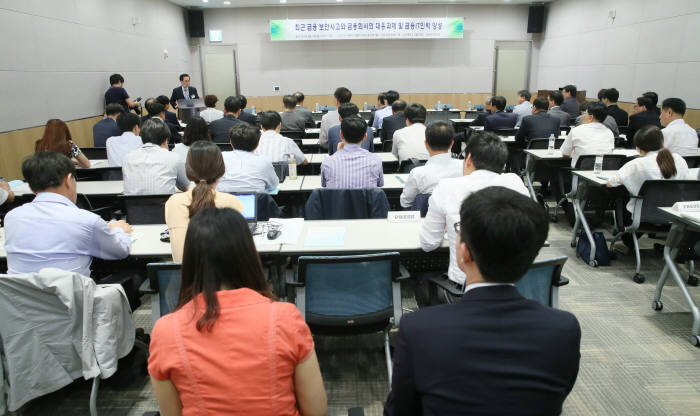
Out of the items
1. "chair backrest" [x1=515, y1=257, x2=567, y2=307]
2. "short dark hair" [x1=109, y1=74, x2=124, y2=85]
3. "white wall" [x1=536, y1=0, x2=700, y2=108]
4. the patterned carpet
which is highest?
"white wall" [x1=536, y1=0, x2=700, y2=108]

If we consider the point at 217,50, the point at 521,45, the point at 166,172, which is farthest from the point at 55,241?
the point at 521,45

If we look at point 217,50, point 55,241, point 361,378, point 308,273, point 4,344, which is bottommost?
point 361,378

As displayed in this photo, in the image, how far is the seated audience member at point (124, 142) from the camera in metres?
4.88

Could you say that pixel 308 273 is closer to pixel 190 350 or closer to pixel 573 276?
pixel 190 350

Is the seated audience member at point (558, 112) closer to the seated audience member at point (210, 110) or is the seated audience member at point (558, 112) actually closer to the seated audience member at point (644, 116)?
the seated audience member at point (644, 116)

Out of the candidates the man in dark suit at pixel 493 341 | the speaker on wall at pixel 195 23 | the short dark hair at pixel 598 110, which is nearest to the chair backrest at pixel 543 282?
the man in dark suit at pixel 493 341

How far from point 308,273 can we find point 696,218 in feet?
8.19

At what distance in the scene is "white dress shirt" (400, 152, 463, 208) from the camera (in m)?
3.14

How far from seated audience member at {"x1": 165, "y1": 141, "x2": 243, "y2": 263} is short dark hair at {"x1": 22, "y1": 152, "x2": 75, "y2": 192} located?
0.53m

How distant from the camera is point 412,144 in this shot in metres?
4.94

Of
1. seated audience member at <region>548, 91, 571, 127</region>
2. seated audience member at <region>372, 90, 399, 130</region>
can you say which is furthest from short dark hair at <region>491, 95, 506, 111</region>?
seated audience member at <region>372, 90, 399, 130</region>

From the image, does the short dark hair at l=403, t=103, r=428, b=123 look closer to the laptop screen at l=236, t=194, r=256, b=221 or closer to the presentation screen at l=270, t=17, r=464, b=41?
the laptop screen at l=236, t=194, r=256, b=221

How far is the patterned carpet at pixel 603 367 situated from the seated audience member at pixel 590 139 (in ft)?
5.67

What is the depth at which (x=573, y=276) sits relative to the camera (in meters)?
3.90
